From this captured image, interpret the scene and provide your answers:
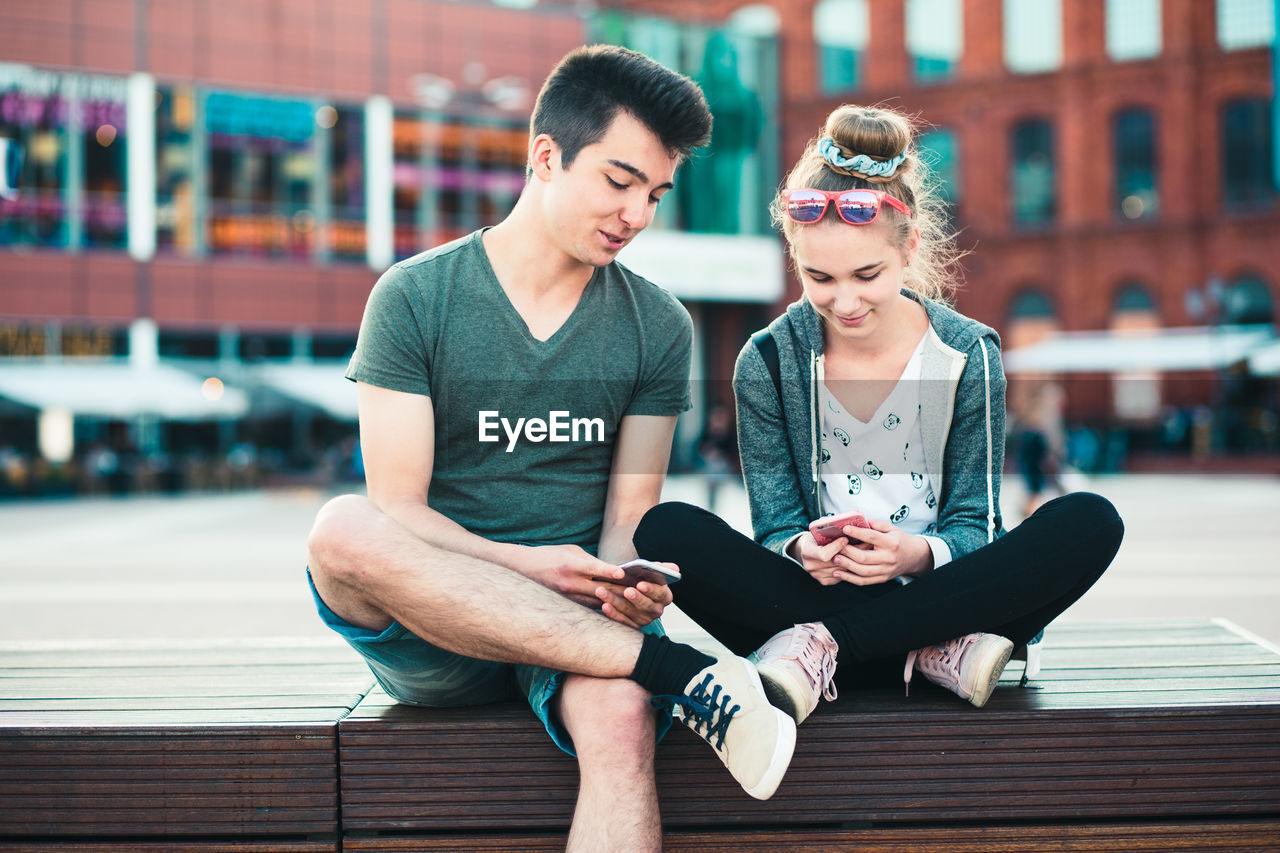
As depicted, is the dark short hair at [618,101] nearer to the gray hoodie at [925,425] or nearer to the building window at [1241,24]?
the gray hoodie at [925,425]

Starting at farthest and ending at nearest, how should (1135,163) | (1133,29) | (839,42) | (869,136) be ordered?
(839,42) → (1135,163) → (1133,29) → (869,136)

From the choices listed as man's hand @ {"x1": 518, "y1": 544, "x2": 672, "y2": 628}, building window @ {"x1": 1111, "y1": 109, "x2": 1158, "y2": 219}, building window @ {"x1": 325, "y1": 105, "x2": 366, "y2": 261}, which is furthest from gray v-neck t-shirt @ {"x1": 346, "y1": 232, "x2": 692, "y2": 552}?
building window @ {"x1": 1111, "y1": 109, "x2": 1158, "y2": 219}

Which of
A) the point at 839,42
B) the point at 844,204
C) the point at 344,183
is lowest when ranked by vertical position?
the point at 844,204

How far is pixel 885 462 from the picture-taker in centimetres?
293

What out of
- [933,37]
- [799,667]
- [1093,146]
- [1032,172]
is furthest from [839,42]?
[799,667]

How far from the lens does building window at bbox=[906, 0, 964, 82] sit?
107 ft

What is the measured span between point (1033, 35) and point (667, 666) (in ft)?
109

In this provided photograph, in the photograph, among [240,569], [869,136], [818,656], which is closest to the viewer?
[818,656]

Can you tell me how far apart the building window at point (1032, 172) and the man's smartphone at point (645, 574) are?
32119mm

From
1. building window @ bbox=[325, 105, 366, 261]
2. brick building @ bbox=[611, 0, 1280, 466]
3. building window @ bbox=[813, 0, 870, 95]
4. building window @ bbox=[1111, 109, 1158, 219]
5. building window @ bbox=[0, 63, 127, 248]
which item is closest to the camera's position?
building window @ bbox=[0, 63, 127, 248]

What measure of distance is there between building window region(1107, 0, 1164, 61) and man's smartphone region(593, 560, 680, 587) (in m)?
32.7

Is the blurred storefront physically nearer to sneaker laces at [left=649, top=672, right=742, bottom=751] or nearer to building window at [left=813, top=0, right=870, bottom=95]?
building window at [left=813, top=0, right=870, bottom=95]

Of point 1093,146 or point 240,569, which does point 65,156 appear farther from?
point 1093,146

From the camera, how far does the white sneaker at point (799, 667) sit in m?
2.34
